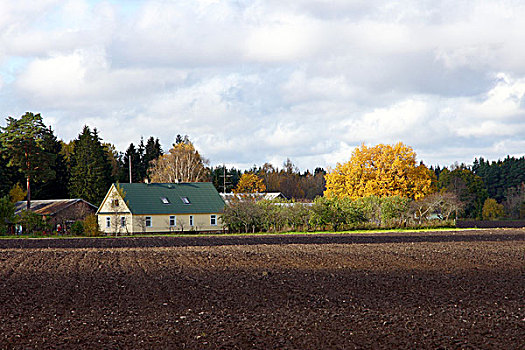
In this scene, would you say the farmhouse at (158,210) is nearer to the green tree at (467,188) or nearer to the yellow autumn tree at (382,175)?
the yellow autumn tree at (382,175)

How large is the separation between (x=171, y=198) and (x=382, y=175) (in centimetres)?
2177

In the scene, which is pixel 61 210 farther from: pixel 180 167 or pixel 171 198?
pixel 180 167

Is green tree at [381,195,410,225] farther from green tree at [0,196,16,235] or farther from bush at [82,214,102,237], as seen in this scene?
green tree at [0,196,16,235]


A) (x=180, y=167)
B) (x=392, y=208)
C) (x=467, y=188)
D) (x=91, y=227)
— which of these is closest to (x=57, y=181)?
(x=180, y=167)

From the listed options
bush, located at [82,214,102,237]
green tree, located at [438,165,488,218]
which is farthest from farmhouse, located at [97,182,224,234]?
green tree, located at [438,165,488,218]

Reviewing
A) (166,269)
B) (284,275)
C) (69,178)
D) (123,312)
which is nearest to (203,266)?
(166,269)

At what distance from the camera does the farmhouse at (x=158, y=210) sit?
5962 cm

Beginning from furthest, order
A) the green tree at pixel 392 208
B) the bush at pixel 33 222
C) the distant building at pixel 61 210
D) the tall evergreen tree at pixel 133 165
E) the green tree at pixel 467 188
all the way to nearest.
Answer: the green tree at pixel 467 188, the tall evergreen tree at pixel 133 165, the distant building at pixel 61 210, the green tree at pixel 392 208, the bush at pixel 33 222

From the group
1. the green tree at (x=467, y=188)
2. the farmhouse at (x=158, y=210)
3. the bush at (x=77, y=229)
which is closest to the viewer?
the bush at (x=77, y=229)

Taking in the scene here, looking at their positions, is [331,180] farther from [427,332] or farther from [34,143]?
[427,332]

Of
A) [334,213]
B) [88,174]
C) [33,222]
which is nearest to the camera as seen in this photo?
[334,213]

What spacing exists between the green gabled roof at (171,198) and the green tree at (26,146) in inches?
424

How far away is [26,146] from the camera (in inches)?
2628

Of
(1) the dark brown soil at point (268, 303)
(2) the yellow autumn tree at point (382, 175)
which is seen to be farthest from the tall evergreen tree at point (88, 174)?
(1) the dark brown soil at point (268, 303)
